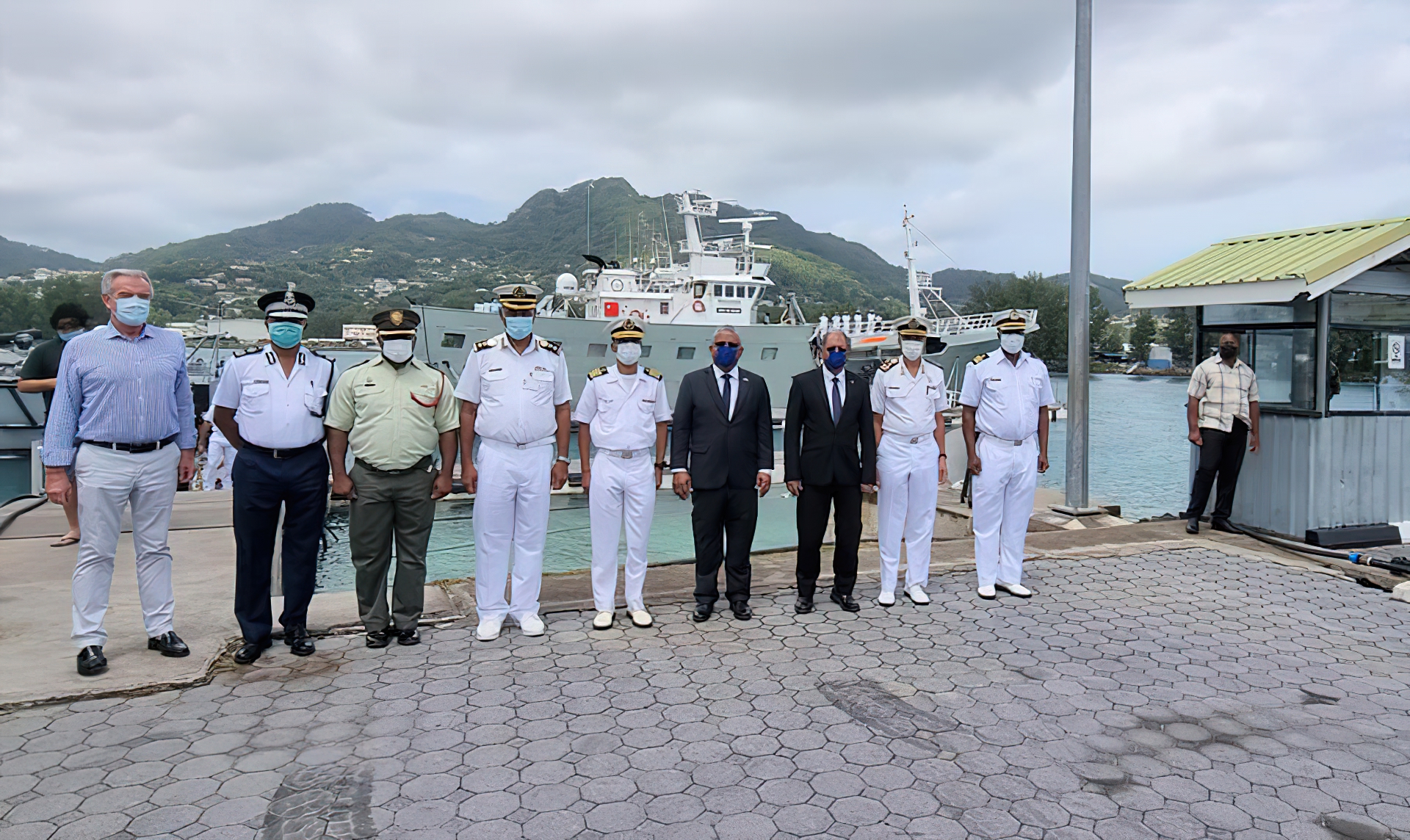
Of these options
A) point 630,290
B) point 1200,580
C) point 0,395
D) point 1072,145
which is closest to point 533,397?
point 1200,580

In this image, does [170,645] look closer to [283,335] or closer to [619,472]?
[283,335]

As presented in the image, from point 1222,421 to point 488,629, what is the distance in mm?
5596

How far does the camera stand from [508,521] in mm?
4277

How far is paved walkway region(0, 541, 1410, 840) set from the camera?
8.16ft

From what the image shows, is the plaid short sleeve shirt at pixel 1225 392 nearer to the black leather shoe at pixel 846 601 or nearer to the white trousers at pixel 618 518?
the black leather shoe at pixel 846 601

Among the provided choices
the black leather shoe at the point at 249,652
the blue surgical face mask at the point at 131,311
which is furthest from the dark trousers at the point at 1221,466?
the blue surgical face mask at the point at 131,311

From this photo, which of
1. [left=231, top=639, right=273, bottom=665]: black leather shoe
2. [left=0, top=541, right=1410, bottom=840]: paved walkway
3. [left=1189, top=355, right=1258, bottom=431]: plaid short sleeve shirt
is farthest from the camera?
[left=1189, top=355, right=1258, bottom=431]: plaid short sleeve shirt

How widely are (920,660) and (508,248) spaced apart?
3213 inches

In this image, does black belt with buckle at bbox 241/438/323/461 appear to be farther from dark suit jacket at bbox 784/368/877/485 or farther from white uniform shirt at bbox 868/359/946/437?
white uniform shirt at bbox 868/359/946/437

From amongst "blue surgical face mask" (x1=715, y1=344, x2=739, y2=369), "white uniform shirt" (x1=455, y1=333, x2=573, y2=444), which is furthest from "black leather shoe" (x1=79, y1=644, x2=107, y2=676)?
"blue surgical face mask" (x1=715, y1=344, x2=739, y2=369)

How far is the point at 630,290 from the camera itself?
90.3 feet

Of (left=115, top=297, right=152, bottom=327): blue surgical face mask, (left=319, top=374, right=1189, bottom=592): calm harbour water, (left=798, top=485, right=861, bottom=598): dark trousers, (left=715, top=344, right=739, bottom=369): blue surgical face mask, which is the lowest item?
(left=319, top=374, right=1189, bottom=592): calm harbour water

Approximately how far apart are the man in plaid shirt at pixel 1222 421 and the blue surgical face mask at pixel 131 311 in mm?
6772

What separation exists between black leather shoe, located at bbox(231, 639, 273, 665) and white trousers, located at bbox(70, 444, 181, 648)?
359 mm
